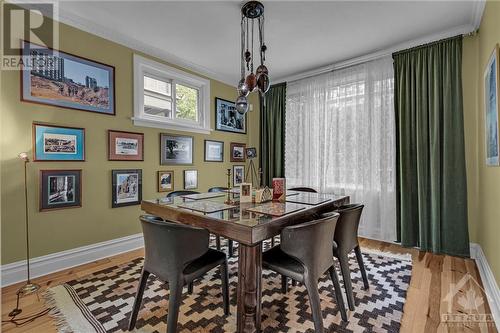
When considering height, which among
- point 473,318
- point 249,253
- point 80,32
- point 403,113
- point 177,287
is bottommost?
point 473,318

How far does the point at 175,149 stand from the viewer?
359cm

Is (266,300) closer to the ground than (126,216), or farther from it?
closer to the ground

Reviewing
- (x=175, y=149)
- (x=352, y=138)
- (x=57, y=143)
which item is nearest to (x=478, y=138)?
(x=352, y=138)

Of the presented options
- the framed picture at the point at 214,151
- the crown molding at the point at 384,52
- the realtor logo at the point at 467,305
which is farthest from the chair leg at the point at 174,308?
the crown molding at the point at 384,52

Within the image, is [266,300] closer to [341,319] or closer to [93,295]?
[341,319]

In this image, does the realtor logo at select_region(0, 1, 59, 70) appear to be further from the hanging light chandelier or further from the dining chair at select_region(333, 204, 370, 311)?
the dining chair at select_region(333, 204, 370, 311)

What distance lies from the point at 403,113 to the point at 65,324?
Result: 4.06 metres

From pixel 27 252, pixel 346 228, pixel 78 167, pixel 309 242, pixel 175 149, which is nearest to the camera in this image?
pixel 309 242

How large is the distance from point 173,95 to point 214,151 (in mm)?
1140

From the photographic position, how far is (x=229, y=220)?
146 cm

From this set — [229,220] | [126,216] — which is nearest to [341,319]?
[229,220]

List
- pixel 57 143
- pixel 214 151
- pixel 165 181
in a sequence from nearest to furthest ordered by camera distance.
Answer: pixel 57 143, pixel 165 181, pixel 214 151

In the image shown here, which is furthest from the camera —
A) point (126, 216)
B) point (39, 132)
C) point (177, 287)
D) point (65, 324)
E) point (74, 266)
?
point (126, 216)

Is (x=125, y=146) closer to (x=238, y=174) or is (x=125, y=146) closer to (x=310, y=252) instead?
(x=238, y=174)
